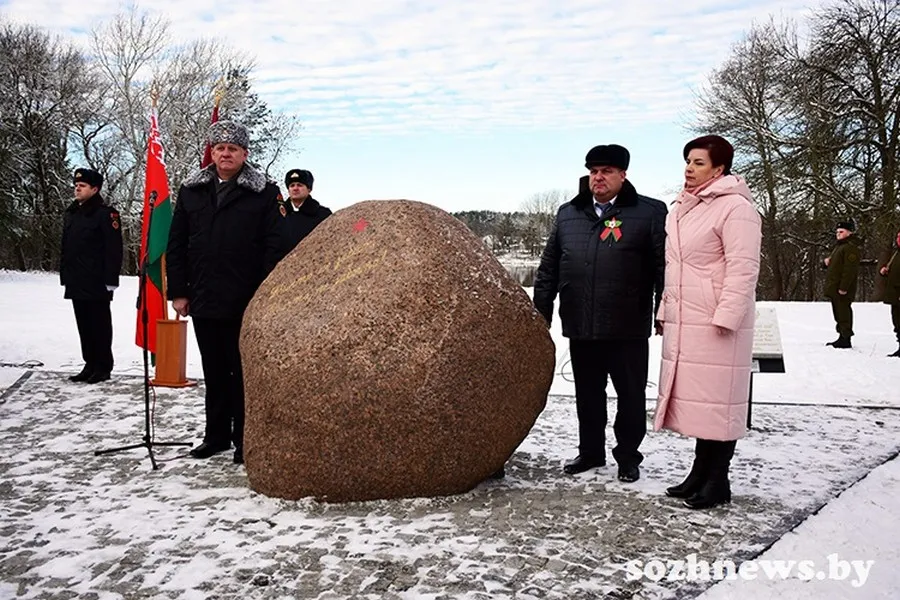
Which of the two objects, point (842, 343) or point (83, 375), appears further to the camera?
point (842, 343)

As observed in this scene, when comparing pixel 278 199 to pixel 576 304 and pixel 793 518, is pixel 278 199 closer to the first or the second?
pixel 576 304

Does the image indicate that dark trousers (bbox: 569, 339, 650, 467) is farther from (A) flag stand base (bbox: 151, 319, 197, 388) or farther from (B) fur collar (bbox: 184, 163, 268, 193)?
(A) flag stand base (bbox: 151, 319, 197, 388)

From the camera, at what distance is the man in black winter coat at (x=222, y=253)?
504 centimetres

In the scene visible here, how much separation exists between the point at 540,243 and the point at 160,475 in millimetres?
52188

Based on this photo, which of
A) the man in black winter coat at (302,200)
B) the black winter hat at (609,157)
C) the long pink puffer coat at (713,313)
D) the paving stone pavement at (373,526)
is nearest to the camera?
the paving stone pavement at (373,526)

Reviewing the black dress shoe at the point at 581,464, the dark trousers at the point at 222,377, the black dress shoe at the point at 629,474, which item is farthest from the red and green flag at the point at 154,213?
the black dress shoe at the point at 629,474

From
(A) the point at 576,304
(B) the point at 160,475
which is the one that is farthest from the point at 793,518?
(B) the point at 160,475

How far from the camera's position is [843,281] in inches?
455

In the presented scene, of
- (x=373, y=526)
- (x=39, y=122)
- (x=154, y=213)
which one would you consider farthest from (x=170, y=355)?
(x=39, y=122)

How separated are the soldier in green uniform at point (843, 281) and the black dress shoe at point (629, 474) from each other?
7.75 m

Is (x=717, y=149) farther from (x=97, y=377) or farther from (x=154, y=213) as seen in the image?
(x=97, y=377)

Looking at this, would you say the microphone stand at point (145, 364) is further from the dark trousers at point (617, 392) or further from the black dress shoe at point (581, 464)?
the dark trousers at point (617, 392)

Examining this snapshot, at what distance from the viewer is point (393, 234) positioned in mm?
4500

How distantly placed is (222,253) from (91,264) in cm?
351
